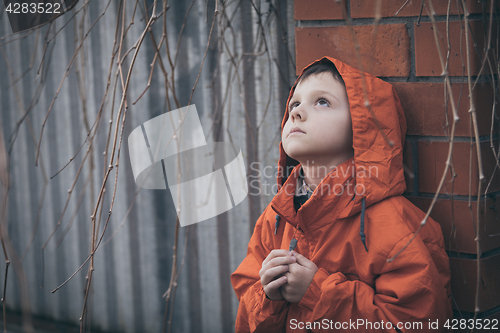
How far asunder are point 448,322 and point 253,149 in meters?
1.08

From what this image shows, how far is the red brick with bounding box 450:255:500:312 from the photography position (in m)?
1.23

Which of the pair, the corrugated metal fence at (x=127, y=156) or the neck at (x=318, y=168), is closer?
the neck at (x=318, y=168)

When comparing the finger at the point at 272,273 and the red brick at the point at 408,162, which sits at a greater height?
the red brick at the point at 408,162

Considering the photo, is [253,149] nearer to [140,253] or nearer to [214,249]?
[214,249]

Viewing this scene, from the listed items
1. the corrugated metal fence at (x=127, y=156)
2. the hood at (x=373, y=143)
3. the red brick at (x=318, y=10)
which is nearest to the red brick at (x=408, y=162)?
the hood at (x=373, y=143)

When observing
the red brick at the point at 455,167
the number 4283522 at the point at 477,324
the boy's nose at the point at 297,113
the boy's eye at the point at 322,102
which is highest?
the boy's eye at the point at 322,102

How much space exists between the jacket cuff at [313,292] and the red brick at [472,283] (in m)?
0.37

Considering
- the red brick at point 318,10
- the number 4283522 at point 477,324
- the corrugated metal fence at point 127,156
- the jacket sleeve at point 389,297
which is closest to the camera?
the jacket sleeve at point 389,297

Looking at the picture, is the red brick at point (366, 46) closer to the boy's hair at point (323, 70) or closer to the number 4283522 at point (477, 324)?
the boy's hair at point (323, 70)

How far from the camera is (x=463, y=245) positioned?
1229mm

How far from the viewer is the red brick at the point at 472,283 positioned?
48.3 inches

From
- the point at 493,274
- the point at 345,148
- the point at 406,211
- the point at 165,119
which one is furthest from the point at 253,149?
the point at 493,274

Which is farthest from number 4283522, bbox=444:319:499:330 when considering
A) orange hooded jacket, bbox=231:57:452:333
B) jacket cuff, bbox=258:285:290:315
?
jacket cuff, bbox=258:285:290:315

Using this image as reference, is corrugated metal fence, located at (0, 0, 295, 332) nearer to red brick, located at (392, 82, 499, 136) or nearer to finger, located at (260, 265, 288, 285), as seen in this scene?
red brick, located at (392, 82, 499, 136)
